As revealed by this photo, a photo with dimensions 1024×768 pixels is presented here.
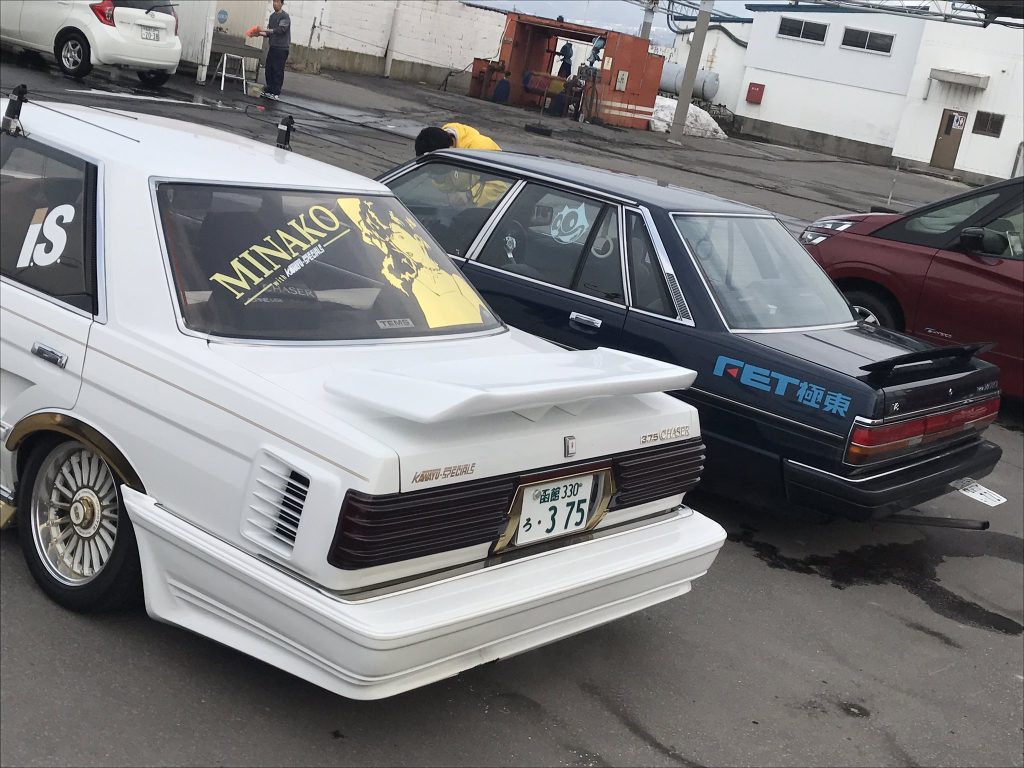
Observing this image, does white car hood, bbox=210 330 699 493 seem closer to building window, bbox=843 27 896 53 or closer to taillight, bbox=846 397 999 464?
taillight, bbox=846 397 999 464

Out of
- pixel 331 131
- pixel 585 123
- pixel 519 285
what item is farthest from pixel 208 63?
pixel 519 285

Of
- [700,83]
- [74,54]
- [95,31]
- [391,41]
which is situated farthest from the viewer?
[700,83]

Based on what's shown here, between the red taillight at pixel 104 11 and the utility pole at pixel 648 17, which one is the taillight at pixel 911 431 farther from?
the utility pole at pixel 648 17

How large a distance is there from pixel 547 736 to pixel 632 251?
276 centimetres

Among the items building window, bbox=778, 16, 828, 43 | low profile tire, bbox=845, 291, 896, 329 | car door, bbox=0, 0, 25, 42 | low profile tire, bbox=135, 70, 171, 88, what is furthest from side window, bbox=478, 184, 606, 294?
building window, bbox=778, 16, 828, 43

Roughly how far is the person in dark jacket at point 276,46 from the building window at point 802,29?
1126 inches

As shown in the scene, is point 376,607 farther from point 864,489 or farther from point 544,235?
point 544,235

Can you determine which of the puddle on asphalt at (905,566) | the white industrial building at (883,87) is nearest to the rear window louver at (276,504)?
the puddle on asphalt at (905,566)

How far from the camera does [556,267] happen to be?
5.93 meters

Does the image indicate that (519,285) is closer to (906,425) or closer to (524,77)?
(906,425)

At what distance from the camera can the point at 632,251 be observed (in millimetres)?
5719

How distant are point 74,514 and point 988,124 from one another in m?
42.2

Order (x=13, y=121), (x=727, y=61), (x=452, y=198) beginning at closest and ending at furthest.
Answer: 1. (x=13, y=121)
2. (x=452, y=198)
3. (x=727, y=61)

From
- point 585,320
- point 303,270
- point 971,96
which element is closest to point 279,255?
point 303,270
